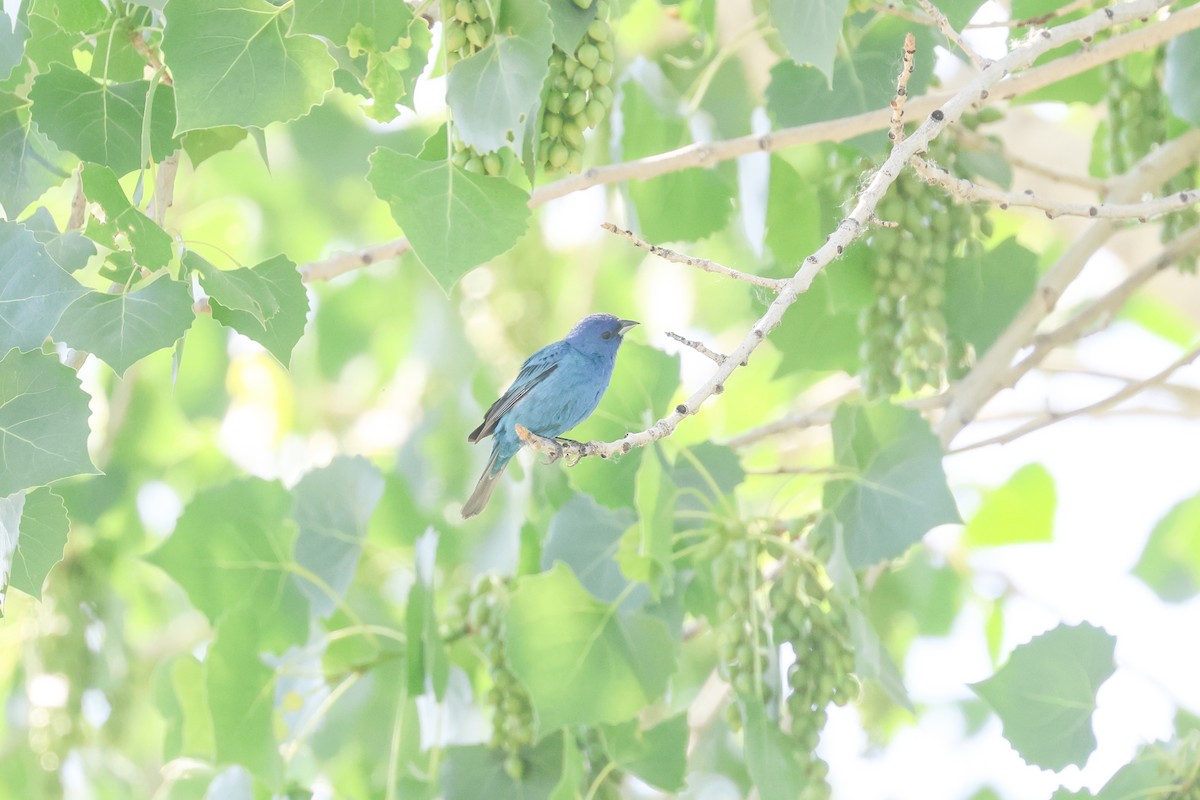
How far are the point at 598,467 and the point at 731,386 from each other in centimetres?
176

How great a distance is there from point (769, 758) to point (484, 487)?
1155mm

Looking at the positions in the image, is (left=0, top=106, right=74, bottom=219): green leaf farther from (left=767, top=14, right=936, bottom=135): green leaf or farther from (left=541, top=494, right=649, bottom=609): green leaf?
(left=767, top=14, right=936, bottom=135): green leaf

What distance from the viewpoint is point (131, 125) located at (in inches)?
89.6

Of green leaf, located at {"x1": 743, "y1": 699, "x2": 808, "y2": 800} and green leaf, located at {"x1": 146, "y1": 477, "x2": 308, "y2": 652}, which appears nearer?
green leaf, located at {"x1": 743, "y1": 699, "x2": 808, "y2": 800}

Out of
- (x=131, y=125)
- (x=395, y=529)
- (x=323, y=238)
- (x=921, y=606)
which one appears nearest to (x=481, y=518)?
(x=395, y=529)

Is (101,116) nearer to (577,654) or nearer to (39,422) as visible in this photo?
(39,422)

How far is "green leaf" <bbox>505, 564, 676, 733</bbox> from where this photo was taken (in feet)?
9.02

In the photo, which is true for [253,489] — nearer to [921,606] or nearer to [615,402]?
[615,402]

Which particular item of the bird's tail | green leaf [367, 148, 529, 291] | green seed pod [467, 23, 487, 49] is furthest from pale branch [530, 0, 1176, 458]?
the bird's tail

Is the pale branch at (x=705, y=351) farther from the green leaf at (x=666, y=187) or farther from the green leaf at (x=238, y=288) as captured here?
the green leaf at (x=666, y=187)

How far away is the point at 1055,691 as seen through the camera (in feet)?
8.73

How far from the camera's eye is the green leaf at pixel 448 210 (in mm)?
2064

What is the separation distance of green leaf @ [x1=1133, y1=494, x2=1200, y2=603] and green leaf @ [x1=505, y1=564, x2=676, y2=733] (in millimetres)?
2511

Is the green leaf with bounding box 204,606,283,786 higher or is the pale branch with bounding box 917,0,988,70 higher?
the pale branch with bounding box 917,0,988,70
